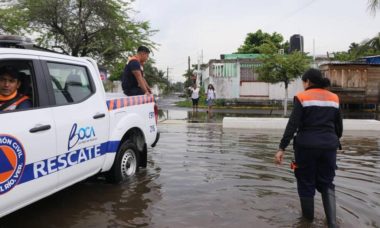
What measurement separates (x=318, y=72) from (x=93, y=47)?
58.7 feet

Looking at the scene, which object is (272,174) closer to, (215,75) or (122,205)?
(122,205)

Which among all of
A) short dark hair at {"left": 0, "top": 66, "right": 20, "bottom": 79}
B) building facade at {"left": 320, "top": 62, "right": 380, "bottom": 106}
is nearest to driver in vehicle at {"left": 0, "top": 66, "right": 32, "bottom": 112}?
short dark hair at {"left": 0, "top": 66, "right": 20, "bottom": 79}

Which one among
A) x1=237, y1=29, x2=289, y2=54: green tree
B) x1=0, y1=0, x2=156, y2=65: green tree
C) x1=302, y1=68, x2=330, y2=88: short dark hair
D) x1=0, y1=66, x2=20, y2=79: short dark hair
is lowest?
x1=302, y1=68, x2=330, y2=88: short dark hair

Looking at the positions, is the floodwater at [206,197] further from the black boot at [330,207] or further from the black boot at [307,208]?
the black boot at [330,207]

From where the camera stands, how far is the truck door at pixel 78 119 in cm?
461

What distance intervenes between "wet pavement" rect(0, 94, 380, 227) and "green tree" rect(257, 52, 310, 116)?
10.9 metres

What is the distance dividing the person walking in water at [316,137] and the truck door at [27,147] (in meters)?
2.59

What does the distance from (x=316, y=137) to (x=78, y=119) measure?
106 inches

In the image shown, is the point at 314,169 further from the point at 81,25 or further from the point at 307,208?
the point at 81,25

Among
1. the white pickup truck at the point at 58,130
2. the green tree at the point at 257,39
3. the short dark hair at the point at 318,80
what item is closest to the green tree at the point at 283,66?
the white pickup truck at the point at 58,130

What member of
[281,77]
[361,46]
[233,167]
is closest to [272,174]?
[233,167]

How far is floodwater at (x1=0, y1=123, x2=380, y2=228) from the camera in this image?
490 centimetres

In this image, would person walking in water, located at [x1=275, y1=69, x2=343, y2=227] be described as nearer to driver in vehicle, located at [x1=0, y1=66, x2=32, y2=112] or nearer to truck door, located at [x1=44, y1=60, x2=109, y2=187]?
truck door, located at [x1=44, y1=60, x2=109, y2=187]

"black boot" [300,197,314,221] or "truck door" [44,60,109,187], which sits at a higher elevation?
"truck door" [44,60,109,187]
